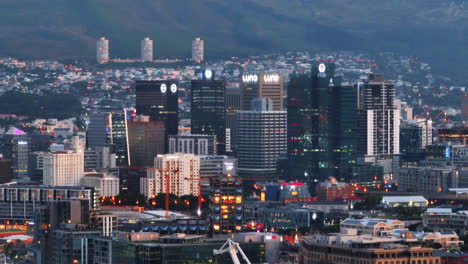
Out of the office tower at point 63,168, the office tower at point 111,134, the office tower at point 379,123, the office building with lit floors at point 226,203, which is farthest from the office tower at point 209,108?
the office building with lit floors at point 226,203

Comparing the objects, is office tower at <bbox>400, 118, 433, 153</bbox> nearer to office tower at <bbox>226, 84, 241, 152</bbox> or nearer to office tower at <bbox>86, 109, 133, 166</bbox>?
office tower at <bbox>226, 84, 241, 152</bbox>

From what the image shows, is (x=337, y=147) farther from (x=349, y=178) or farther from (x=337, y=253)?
(x=337, y=253)

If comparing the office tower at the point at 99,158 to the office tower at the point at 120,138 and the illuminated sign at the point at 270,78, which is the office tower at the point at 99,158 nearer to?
the office tower at the point at 120,138

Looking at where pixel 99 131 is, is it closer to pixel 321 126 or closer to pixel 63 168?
pixel 63 168

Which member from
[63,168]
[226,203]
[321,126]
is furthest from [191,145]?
[226,203]

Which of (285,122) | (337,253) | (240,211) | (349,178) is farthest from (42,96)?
(337,253)

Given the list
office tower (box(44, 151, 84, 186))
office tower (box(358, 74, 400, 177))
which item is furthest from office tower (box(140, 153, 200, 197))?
office tower (box(358, 74, 400, 177))
